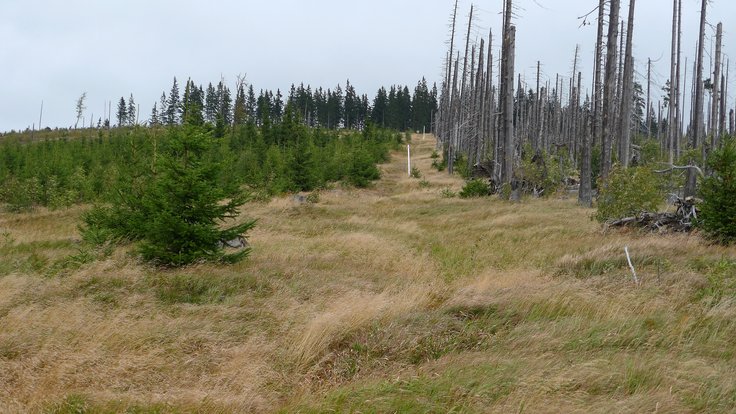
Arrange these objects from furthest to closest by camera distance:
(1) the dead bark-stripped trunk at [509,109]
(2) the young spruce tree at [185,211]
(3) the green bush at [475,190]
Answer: (3) the green bush at [475,190], (1) the dead bark-stripped trunk at [509,109], (2) the young spruce tree at [185,211]

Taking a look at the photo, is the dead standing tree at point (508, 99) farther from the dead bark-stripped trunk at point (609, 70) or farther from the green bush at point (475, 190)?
the dead bark-stripped trunk at point (609, 70)

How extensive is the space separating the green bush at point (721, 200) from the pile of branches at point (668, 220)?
0.87 m

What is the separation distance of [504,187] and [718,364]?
16.9 m

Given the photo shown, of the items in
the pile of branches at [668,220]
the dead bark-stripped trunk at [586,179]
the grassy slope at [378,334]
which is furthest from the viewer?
the dead bark-stripped trunk at [586,179]

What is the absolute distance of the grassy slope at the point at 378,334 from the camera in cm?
359

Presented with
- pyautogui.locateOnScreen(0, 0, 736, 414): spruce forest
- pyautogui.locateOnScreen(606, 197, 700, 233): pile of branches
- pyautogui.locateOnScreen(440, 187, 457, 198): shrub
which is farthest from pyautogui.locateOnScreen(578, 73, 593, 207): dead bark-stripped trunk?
pyautogui.locateOnScreen(606, 197, 700, 233): pile of branches

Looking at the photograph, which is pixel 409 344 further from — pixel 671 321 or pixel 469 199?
pixel 469 199

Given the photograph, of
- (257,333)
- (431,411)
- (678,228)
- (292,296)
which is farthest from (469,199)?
(431,411)

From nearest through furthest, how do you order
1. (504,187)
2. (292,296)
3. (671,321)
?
(671,321) → (292,296) → (504,187)

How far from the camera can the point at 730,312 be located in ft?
16.7

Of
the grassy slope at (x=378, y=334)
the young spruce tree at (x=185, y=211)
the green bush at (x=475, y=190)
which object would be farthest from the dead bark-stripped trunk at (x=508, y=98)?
the young spruce tree at (x=185, y=211)

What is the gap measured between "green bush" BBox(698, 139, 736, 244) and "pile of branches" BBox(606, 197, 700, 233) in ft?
2.86

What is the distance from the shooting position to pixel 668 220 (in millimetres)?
11594

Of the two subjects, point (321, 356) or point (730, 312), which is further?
point (730, 312)
